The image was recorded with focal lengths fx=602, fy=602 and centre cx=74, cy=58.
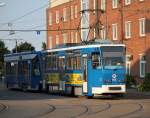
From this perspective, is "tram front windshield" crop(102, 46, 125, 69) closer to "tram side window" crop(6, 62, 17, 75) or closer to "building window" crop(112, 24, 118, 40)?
"tram side window" crop(6, 62, 17, 75)

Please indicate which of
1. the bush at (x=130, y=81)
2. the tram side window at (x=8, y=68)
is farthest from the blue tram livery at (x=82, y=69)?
the bush at (x=130, y=81)

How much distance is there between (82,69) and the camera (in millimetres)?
36375

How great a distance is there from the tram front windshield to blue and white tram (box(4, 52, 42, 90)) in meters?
10.9

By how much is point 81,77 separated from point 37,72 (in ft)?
31.8

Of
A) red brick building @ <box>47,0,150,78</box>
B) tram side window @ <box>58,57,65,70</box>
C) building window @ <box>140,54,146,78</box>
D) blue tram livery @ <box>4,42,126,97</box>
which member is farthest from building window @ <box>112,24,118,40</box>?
tram side window @ <box>58,57,65,70</box>

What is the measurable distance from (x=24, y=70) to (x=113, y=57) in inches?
591

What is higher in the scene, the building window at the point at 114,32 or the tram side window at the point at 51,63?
the building window at the point at 114,32

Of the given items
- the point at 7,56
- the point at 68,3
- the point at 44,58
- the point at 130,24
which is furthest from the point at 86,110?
the point at 68,3

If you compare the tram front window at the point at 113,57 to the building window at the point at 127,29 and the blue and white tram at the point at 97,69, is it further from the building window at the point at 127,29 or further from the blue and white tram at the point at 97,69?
the building window at the point at 127,29

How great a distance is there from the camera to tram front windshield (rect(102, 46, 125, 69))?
3488 centimetres

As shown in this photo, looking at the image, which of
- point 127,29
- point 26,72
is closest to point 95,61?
point 26,72

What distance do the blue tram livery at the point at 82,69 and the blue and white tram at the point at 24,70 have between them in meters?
0.08

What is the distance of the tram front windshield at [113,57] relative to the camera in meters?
34.9

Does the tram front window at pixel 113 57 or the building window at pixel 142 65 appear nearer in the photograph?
the tram front window at pixel 113 57
